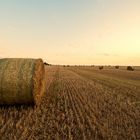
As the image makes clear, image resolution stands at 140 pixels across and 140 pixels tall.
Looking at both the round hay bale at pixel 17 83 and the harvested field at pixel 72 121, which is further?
the round hay bale at pixel 17 83

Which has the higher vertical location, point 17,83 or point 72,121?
point 17,83

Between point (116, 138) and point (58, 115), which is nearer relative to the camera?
point (116, 138)

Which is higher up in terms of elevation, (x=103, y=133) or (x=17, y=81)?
(x=17, y=81)

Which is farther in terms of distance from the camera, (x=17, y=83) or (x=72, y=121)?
(x=17, y=83)

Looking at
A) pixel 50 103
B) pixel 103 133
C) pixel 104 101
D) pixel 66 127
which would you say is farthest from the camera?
pixel 104 101

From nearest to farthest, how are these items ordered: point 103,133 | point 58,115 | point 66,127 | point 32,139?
point 32,139, point 103,133, point 66,127, point 58,115

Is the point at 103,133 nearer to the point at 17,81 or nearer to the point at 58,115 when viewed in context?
the point at 58,115

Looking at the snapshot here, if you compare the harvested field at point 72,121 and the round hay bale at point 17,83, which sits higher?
the round hay bale at point 17,83

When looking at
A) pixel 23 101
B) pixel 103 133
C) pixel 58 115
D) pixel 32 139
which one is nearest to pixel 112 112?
pixel 58 115

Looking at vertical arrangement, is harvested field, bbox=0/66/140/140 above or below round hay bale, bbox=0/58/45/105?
below

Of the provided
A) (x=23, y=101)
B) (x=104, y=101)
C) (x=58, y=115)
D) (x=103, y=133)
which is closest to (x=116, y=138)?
(x=103, y=133)

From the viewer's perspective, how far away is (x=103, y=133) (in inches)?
283

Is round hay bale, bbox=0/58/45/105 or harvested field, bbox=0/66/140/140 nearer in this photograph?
harvested field, bbox=0/66/140/140

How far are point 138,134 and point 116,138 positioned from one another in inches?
32.4
